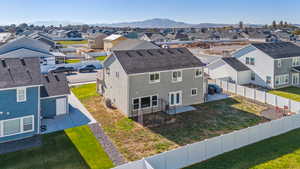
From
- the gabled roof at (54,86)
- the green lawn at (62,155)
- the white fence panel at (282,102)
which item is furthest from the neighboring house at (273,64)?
the gabled roof at (54,86)

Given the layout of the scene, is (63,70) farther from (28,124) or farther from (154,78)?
(28,124)

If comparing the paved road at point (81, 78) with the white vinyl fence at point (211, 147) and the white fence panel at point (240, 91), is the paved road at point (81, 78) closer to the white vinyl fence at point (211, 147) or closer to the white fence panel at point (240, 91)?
the white fence panel at point (240, 91)

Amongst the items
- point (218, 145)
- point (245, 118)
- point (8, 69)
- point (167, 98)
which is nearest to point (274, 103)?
point (245, 118)

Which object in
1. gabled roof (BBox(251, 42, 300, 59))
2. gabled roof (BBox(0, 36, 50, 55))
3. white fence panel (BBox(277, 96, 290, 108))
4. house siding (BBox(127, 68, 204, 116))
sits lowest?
white fence panel (BBox(277, 96, 290, 108))

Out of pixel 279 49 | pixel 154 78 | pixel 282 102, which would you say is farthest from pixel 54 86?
pixel 279 49

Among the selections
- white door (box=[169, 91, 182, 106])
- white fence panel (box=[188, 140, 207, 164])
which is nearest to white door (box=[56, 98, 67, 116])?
white door (box=[169, 91, 182, 106])

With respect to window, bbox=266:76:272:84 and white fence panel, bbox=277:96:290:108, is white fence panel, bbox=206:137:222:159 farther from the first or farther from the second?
window, bbox=266:76:272:84

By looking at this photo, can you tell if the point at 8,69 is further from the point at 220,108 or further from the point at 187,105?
the point at 220,108
